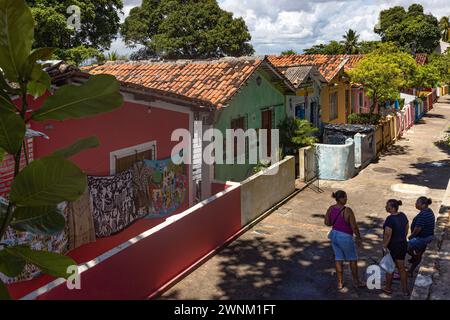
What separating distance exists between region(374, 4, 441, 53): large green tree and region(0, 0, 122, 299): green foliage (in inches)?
2347

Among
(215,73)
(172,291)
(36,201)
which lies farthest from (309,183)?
(36,201)

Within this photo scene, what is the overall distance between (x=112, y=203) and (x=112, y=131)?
4.49 ft

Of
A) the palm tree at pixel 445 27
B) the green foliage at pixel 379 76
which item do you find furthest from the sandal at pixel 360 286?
the palm tree at pixel 445 27

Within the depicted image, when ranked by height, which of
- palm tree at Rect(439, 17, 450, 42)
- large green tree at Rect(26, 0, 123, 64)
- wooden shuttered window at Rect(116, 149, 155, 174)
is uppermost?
palm tree at Rect(439, 17, 450, 42)

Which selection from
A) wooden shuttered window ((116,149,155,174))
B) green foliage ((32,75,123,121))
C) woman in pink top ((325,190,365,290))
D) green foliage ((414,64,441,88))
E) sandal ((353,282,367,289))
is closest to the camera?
green foliage ((32,75,123,121))

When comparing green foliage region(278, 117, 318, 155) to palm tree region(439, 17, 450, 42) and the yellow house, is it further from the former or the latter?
palm tree region(439, 17, 450, 42)

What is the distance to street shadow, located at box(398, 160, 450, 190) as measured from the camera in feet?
52.7

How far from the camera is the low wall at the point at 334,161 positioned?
54.0ft

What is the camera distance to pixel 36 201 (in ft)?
5.15

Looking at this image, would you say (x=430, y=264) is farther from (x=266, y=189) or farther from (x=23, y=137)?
Answer: (x=23, y=137)

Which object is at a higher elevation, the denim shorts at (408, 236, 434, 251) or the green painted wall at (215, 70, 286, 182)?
the green painted wall at (215, 70, 286, 182)

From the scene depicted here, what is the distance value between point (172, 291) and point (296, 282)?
2308 mm

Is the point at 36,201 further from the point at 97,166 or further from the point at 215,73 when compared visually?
the point at 215,73

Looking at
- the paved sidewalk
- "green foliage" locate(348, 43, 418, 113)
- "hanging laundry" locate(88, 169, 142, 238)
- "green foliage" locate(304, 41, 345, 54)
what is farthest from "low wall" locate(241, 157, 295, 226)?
"green foliage" locate(304, 41, 345, 54)
